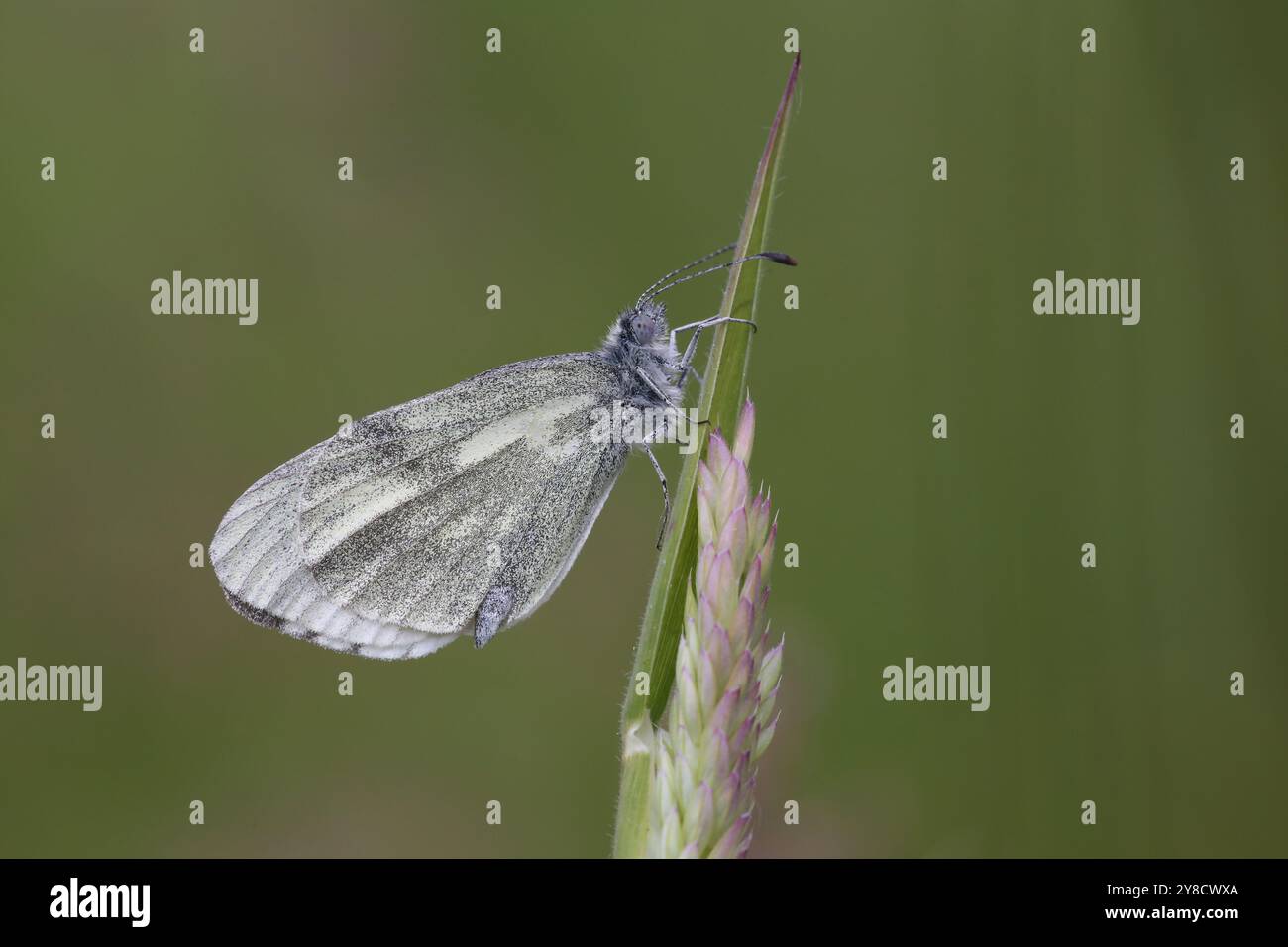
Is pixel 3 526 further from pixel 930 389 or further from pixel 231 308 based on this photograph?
pixel 930 389

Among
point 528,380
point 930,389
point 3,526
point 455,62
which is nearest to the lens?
point 528,380

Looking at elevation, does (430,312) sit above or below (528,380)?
above

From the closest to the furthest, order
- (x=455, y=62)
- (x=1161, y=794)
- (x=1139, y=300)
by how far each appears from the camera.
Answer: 1. (x=1161, y=794)
2. (x=1139, y=300)
3. (x=455, y=62)

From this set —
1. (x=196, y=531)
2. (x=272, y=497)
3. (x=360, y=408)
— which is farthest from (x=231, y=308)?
(x=272, y=497)
